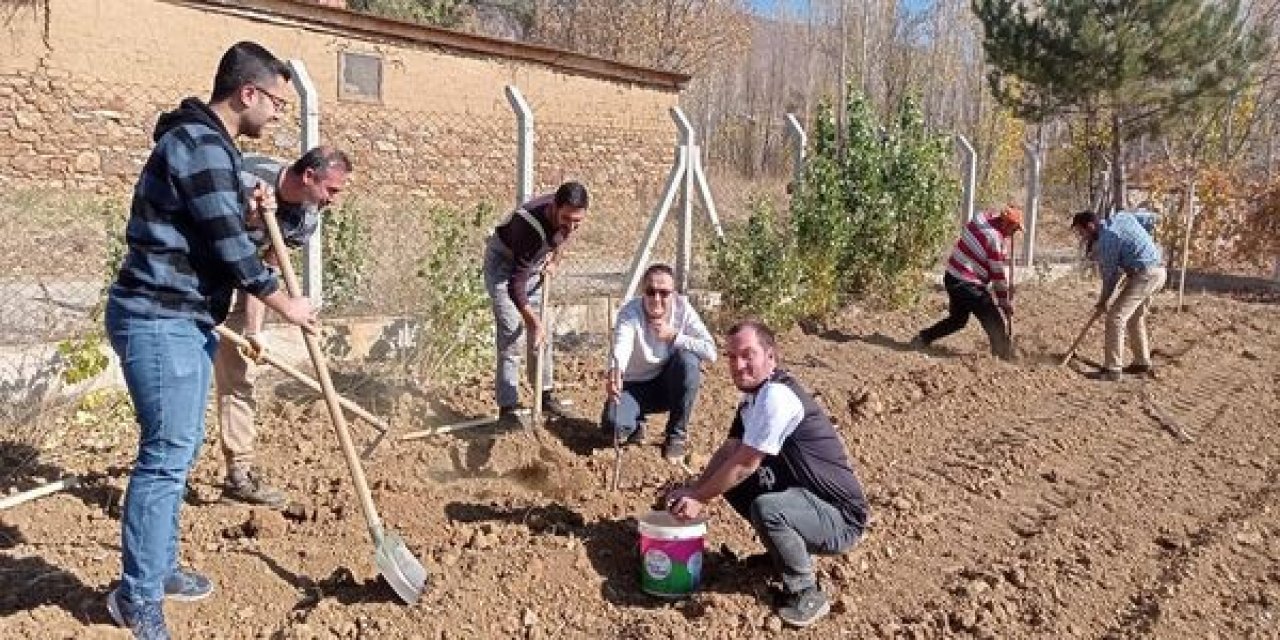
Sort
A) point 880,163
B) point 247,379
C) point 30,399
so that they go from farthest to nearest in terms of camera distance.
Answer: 1. point 880,163
2. point 30,399
3. point 247,379

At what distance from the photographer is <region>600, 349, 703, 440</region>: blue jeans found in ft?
17.5

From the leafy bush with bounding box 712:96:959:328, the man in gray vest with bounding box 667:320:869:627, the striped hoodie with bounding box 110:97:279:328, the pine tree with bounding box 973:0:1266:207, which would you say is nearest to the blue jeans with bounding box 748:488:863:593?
the man in gray vest with bounding box 667:320:869:627

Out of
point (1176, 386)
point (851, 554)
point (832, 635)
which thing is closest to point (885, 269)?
point (1176, 386)

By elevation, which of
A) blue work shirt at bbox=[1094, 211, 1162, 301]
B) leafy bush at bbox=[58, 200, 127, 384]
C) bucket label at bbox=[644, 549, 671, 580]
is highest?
blue work shirt at bbox=[1094, 211, 1162, 301]

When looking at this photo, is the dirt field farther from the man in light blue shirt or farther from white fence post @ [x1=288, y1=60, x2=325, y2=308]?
the man in light blue shirt

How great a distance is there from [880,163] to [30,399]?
682cm

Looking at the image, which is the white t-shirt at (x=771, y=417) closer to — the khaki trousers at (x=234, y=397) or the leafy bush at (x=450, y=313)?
the khaki trousers at (x=234, y=397)

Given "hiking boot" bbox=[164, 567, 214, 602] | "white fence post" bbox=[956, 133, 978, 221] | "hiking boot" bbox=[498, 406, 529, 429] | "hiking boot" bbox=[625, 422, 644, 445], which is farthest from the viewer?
"white fence post" bbox=[956, 133, 978, 221]

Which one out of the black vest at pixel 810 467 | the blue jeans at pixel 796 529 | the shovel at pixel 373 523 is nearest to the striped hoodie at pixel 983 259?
the black vest at pixel 810 467

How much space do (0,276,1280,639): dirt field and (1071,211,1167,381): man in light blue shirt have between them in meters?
1.25

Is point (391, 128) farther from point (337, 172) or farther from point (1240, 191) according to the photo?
point (1240, 191)

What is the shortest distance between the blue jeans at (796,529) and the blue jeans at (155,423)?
197 centimetres

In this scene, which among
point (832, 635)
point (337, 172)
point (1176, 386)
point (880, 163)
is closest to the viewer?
point (832, 635)

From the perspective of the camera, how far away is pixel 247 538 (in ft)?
13.4
